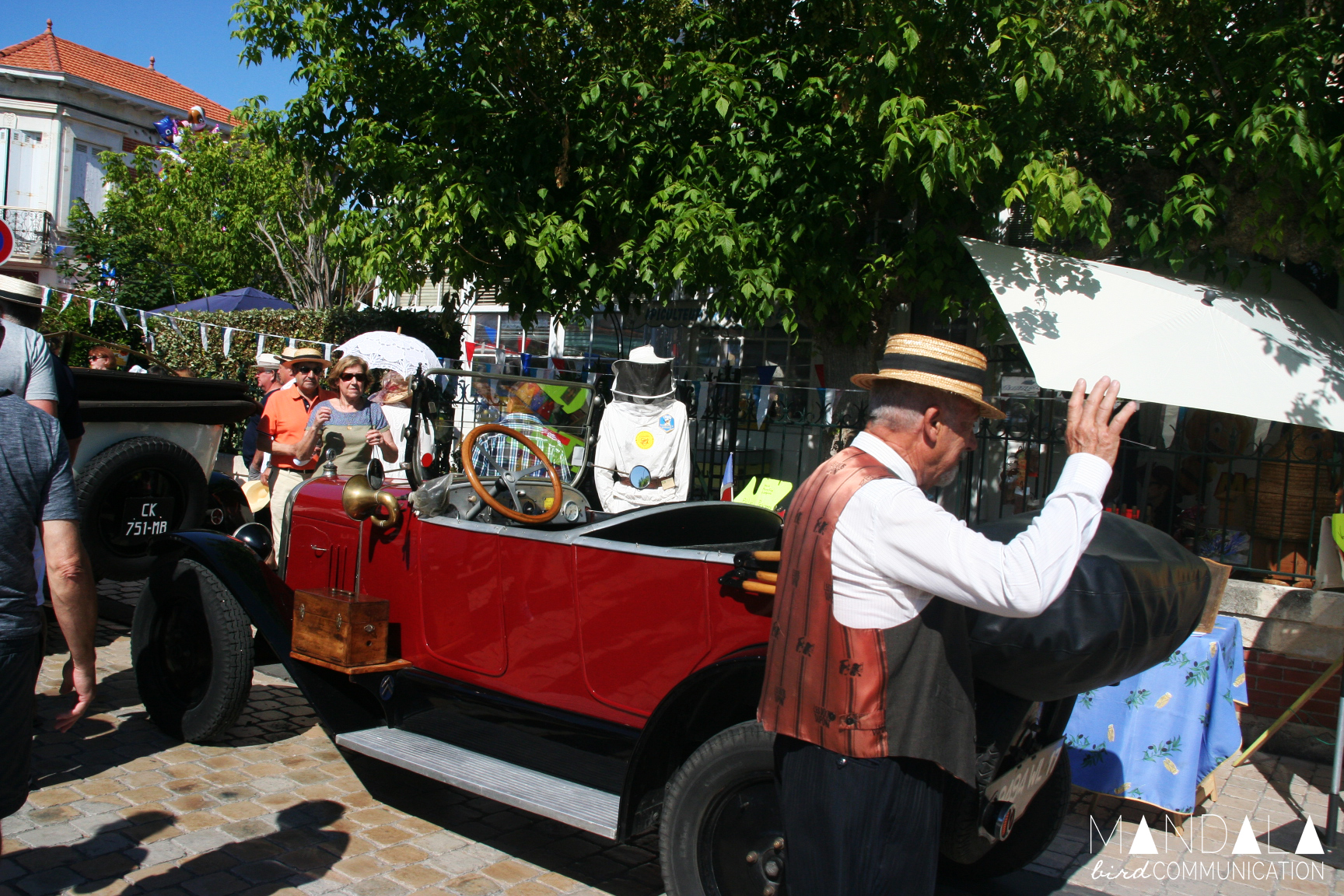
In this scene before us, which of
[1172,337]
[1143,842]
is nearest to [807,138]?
[1172,337]

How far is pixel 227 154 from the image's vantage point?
2005 centimetres

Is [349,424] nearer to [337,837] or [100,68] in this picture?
[337,837]

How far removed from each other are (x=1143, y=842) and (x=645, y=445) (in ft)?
12.3

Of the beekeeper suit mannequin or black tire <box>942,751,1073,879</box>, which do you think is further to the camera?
the beekeeper suit mannequin

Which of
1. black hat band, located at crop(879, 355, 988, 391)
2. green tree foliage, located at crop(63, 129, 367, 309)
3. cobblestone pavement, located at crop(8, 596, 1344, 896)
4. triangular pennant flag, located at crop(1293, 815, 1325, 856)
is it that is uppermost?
green tree foliage, located at crop(63, 129, 367, 309)

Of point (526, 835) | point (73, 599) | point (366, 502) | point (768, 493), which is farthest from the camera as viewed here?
point (768, 493)

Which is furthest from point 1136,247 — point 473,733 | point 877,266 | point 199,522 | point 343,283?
point 343,283

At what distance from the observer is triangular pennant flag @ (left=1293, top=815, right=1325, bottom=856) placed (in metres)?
4.00

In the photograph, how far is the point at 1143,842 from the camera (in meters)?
4.04

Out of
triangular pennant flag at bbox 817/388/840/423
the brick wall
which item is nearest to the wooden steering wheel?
triangular pennant flag at bbox 817/388/840/423

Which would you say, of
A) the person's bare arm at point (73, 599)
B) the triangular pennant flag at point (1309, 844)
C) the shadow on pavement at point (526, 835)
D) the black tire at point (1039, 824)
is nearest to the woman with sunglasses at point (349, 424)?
the shadow on pavement at point (526, 835)

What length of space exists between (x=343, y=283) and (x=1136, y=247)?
57.8ft

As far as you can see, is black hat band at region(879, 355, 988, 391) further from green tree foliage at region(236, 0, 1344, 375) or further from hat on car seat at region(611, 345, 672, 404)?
hat on car seat at region(611, 345, 672, 404)

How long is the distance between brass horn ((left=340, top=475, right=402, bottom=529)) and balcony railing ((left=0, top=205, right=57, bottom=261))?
3309 centimetres
